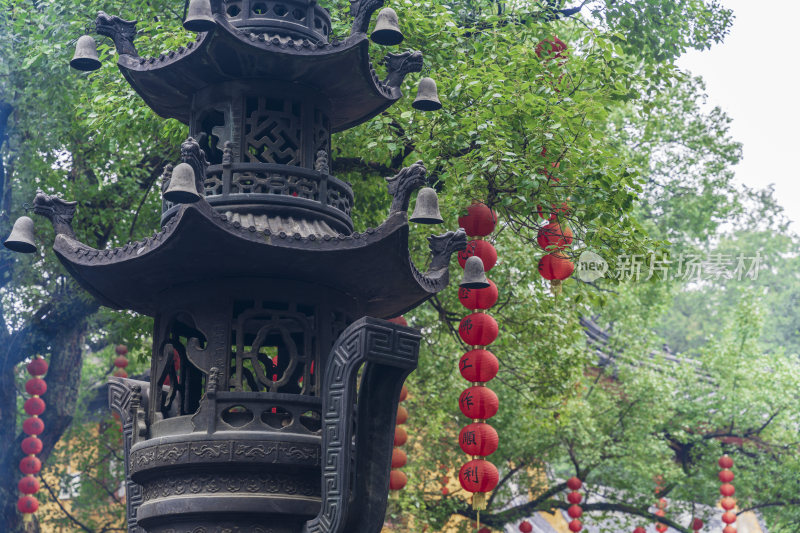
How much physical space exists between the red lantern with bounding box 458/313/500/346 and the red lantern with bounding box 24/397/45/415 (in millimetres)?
7188

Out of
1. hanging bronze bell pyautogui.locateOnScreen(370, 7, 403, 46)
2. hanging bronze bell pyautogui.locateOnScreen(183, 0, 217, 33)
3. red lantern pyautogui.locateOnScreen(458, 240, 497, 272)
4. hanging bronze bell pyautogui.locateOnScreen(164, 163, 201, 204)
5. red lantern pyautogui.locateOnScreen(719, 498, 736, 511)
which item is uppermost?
hanging bronze bell pyautogui.locateOnScreen(370, 7, 403, 46)

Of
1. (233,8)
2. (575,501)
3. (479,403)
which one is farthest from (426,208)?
(575,501)

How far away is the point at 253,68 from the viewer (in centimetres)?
735

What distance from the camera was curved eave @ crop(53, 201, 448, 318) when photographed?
632 centimetres

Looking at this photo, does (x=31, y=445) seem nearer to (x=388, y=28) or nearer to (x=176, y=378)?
(x=176, y=378)

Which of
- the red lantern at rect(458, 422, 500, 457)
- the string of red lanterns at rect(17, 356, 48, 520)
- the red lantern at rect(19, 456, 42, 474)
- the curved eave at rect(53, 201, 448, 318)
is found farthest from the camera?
the red lantern at rect(19, 456, 42, 474)

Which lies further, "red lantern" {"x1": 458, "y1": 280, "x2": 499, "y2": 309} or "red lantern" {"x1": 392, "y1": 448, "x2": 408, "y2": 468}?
"red lantern" {"x1": 392, "y1": 448, "x2": 408, "y2": 468}

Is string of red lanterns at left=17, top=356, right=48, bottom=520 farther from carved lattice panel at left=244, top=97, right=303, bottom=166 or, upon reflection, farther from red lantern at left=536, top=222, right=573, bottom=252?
carved lattice panel at left=244, top=97, right=303, bottom=166

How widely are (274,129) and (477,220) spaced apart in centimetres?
344

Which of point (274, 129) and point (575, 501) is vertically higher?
point (274, 129)

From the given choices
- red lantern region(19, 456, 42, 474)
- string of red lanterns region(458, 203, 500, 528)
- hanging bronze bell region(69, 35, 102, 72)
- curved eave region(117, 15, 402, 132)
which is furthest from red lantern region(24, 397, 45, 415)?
hanging bronze bell region(69, 35, 102, 72)

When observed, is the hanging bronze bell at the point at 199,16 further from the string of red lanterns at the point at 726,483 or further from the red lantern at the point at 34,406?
the string of red lanterns at the point at 726,483

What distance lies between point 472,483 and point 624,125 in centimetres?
1164

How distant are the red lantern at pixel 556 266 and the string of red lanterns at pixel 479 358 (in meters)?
0.56
